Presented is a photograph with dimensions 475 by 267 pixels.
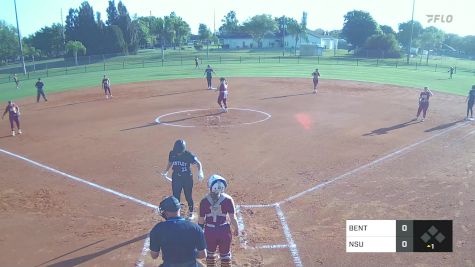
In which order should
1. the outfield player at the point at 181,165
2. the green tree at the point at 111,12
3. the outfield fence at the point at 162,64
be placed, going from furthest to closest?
1. the green tree at the point at 111,12
2. the outfield fence at the point at 162,64
3. the outfield player at the point at 181,165

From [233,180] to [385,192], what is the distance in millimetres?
4892

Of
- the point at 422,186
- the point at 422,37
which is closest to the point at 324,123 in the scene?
the point at 422,186

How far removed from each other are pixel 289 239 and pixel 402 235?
2598 millimetres

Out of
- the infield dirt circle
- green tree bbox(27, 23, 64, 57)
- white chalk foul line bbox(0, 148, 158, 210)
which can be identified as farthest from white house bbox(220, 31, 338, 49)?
white chalk foul line bbox(0, 148, 158, 210)

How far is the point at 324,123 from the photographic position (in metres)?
21.8

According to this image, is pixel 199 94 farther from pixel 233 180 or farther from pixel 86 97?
pixel 233 180

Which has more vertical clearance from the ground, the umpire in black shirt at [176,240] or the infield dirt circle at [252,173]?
the umpire in black shirt at [176,240]

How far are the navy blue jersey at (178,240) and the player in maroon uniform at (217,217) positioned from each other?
1392 millimetres

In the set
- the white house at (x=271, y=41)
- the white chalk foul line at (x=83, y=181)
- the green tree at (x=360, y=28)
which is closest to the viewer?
the white chalk foul line at (x=83, y=181)

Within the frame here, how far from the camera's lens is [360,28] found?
92.2 meters

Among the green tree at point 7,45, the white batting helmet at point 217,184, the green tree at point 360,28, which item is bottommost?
the white batting helmet at point 217,184

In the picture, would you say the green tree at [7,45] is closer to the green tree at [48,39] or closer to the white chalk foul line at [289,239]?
the green tree at [48,39]

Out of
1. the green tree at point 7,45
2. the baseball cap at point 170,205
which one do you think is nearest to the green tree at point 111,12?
the green tree at point 7,45

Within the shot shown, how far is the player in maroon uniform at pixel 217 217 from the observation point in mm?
6961
